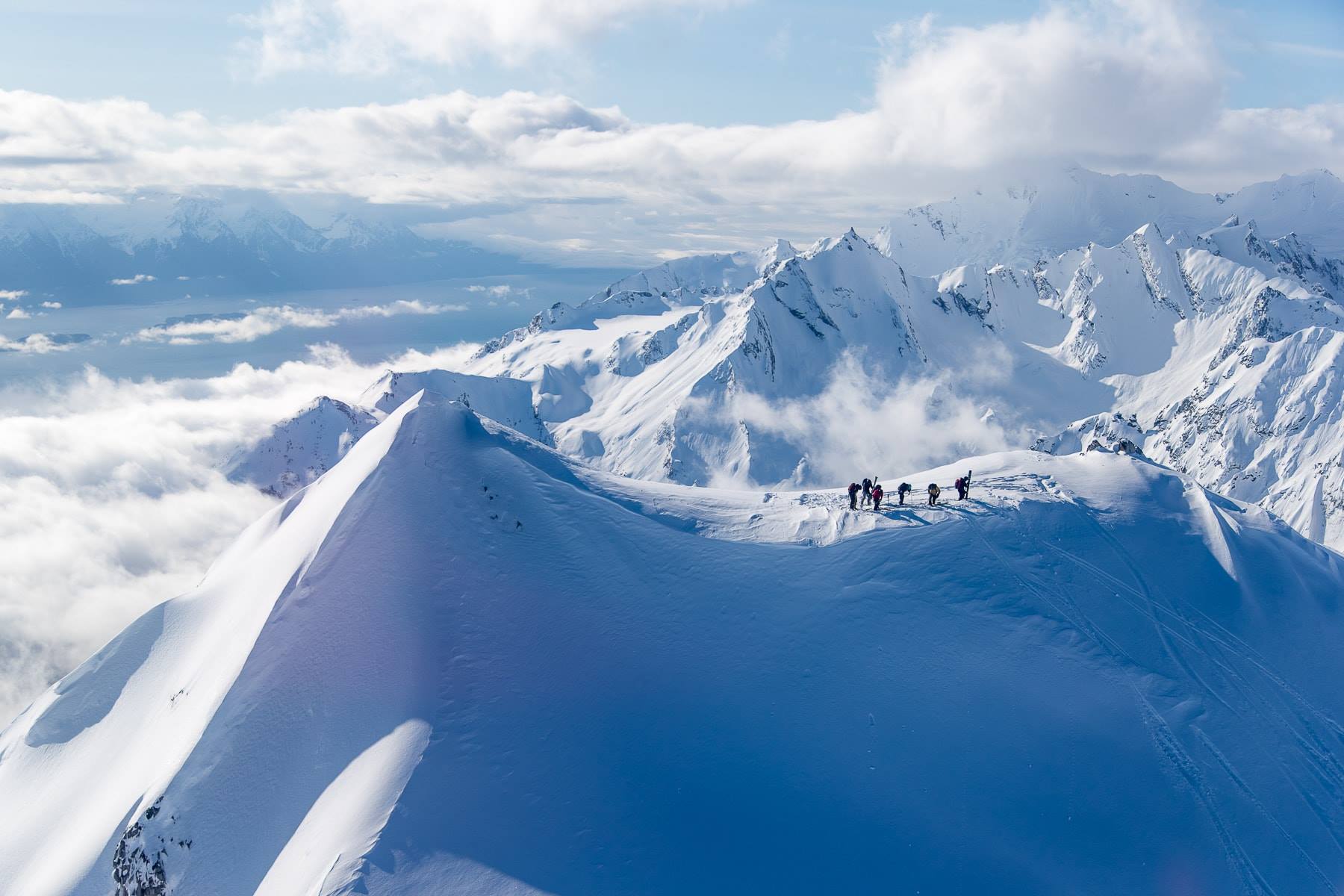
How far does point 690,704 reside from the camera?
31203 mm

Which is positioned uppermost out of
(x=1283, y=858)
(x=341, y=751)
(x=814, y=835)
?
(x=341, y=751)

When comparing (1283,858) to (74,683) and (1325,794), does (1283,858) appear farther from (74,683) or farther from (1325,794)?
(74,683)

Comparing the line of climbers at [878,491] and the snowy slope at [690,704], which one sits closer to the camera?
the snowy slope at [690,704]

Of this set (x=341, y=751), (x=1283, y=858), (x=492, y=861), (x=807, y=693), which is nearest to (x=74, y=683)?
(x=341, y=751)

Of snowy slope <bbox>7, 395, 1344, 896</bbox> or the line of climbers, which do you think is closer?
snowy slope <bbox>7, 395, 1344, 896</bbox>

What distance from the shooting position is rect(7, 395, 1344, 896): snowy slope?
26.6 metres

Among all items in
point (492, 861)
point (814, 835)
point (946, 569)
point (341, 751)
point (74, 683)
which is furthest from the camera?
point (74, 683)

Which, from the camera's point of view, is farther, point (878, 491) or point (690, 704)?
point (878, 491)

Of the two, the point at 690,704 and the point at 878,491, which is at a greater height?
the point at 878,491

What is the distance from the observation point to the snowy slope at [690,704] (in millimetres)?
26609

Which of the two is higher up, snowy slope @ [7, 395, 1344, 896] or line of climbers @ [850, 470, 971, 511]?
line of climbers @ [850, 470, 971, 511]

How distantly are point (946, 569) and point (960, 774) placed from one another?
36.3 ft

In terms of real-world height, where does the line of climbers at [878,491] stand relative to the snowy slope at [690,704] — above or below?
above

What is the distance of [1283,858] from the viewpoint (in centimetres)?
2842
